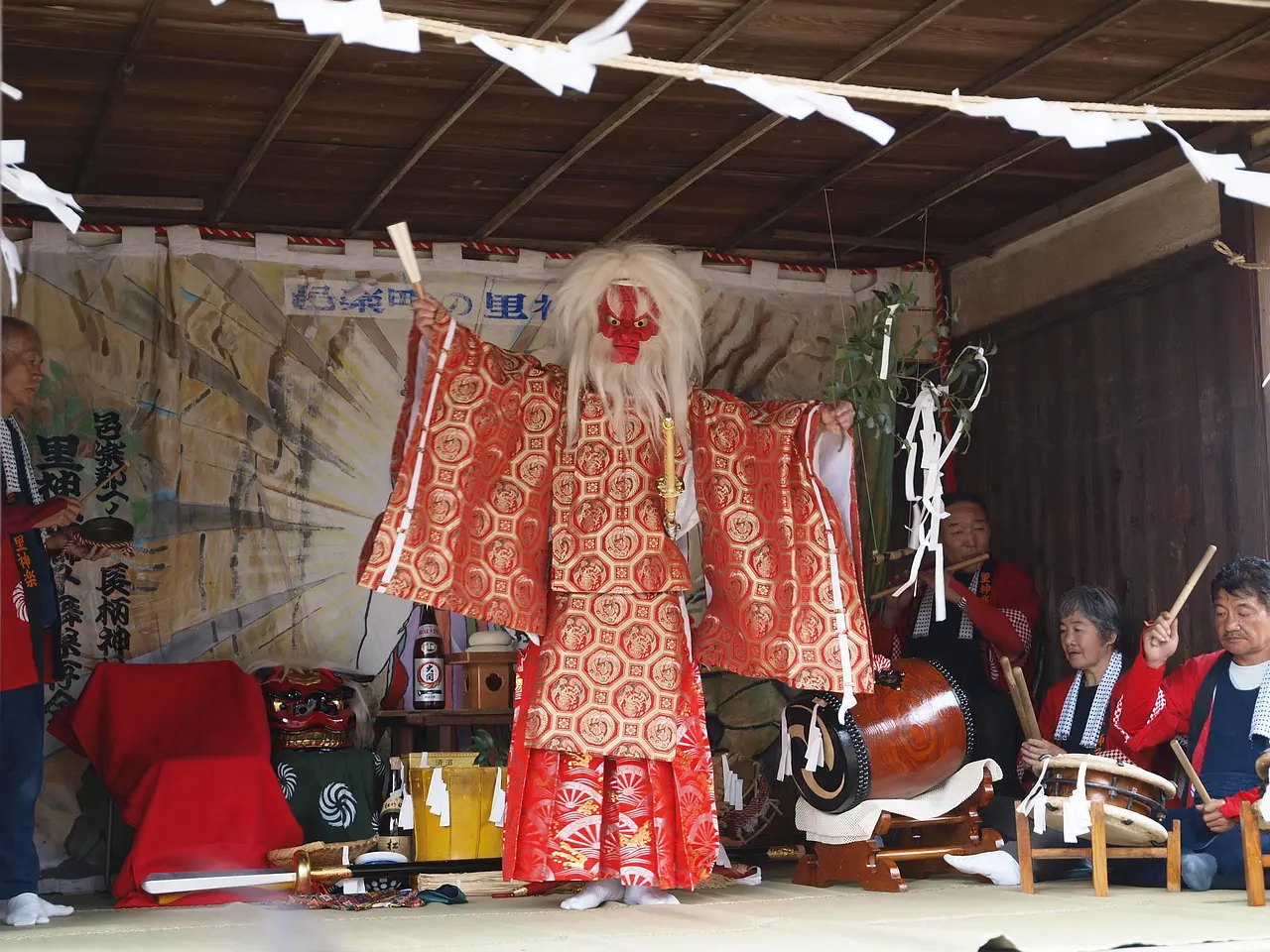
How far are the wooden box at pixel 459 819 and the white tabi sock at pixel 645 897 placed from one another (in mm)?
832

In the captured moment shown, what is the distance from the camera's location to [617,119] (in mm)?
4613

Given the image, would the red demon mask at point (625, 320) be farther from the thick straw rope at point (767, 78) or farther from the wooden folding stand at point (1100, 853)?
the wooden folding stand at point (1100, 853)

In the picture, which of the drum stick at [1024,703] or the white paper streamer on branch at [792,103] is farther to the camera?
the drum stick at [1024,703]

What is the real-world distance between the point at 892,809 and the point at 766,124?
7.14ft

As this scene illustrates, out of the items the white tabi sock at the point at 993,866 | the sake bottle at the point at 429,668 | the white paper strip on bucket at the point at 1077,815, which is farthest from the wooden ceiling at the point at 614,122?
the white tabi sock at the point at 993,866

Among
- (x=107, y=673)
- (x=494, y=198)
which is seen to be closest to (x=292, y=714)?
(x=107, y=673)

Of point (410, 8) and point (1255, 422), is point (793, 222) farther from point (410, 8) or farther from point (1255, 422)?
point (410, 8)

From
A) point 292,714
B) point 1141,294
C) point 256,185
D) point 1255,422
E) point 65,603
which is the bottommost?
point 292,714

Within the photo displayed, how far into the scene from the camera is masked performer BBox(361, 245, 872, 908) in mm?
4133

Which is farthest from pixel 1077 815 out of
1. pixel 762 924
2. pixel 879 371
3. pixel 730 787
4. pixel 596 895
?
pixel 879 371

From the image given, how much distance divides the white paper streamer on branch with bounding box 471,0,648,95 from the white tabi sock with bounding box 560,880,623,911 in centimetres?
240

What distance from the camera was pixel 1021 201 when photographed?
554 centimetres

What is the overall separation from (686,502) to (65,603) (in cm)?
241

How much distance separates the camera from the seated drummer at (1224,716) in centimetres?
413
